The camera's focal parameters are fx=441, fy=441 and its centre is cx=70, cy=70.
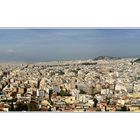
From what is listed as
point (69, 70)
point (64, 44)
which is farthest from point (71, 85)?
point (64, 44)

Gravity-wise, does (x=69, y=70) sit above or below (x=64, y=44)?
below

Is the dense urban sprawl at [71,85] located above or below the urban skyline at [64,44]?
below

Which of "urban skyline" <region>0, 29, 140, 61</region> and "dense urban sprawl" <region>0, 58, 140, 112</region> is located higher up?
"urban skyline" <region>0, 29, 140, 61</region>

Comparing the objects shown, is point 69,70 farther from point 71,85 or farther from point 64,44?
point 64,44

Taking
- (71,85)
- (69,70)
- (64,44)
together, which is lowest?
(71,85)
